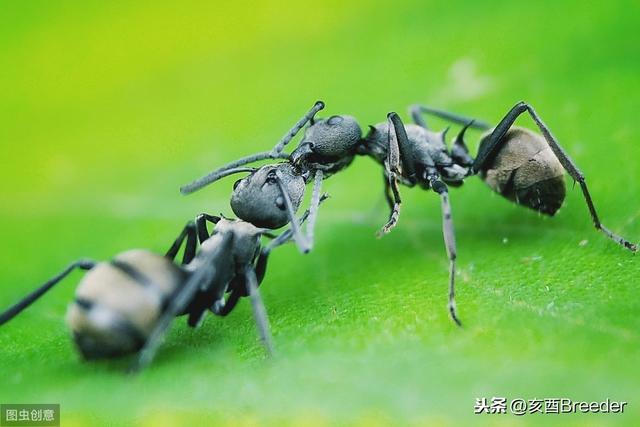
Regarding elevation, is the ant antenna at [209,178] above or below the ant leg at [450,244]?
above

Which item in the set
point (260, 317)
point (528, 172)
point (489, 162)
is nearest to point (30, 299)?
point (260, 317)

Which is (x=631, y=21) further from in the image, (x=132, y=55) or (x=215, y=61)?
(x=132, y=55)

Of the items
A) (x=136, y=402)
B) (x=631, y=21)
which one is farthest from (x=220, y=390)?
(x=631, y=21)

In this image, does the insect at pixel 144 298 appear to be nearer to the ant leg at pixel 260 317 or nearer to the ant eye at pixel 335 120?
the ant leg at pixel 260 317

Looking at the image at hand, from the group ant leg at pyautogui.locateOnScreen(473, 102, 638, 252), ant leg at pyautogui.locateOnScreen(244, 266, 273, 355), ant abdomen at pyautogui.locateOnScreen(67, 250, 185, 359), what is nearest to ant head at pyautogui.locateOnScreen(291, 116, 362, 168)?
ant leg at pyautogui.locateOnScreen(473, 102, 638, 252)

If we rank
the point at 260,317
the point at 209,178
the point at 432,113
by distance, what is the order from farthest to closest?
the point at 432,113 < the point at 209,178 < the point at 260,317

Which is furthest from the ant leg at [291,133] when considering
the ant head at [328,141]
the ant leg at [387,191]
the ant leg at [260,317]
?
the ant leg at [260,317]

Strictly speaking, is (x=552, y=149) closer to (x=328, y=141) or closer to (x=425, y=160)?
(x=425, y=160)
